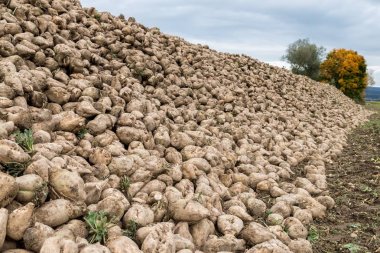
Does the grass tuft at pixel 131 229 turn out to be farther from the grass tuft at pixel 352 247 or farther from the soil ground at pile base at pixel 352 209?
the grass tuft at pixel 352 247

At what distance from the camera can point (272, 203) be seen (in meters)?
5.44

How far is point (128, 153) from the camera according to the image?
15.3 feet

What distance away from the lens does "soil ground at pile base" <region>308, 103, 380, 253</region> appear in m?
4.88

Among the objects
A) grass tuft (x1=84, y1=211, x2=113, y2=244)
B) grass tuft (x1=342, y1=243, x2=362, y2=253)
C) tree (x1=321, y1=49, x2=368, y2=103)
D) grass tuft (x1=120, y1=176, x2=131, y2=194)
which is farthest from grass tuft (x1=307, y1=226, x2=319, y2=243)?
tree (x1=321, y1=49, x2=368, y2=103)

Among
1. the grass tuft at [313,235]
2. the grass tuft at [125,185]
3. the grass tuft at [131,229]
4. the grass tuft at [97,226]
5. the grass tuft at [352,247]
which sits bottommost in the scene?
the grass tuft at [352,247]

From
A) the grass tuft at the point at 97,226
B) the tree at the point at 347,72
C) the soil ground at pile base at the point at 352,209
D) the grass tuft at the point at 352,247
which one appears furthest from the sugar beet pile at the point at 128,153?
the tree at the point at 347,72

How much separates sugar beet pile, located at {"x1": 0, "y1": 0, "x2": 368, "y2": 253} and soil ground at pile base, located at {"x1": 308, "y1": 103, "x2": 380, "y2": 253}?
25cm

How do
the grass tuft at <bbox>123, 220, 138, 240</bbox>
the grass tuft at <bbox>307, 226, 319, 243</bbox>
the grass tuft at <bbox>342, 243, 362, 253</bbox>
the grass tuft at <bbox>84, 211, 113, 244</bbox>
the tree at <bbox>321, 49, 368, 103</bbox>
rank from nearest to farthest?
the grass tuft at <bbox>84, 211, 113, 244</bbox>, the grass tuft at <bbox>123, 220, 138, 240</bbox>, the grass tuft at <bbox>342, 243, 362, 253</bbox>, the grass tuft at <bbox>307, 226, 319, 243</bbox>, the tree at <bbox>321, 49, 368, 103</bbox>

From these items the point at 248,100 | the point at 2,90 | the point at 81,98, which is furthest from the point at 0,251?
the point at 248,100

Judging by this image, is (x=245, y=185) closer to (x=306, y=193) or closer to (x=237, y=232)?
(x=306, y=193)

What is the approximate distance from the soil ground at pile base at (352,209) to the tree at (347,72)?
28534 mm

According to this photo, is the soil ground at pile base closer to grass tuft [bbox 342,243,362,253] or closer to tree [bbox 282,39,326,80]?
grass tuft [bbox 342,243,362,253]

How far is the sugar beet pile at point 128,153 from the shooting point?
3303mm

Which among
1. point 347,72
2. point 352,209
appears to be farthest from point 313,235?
point 347,72
